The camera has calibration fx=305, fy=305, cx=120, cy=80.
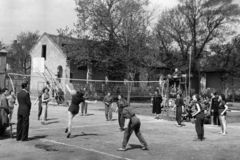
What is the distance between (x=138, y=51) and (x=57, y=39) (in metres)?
16.3

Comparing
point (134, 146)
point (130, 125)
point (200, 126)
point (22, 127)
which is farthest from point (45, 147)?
point (200, 126)

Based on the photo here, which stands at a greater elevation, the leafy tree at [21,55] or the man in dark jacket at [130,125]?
the leafy tree at [21,55]

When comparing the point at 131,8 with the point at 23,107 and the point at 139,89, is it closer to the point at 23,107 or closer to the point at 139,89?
the point at 139,89

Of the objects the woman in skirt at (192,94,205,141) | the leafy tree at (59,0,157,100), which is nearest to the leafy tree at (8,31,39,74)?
the leafy tree at (59,0,157,100)

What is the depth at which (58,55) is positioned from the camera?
40219 mm

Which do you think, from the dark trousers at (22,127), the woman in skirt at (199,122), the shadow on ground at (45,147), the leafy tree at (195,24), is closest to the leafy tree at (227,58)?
the leafy tree at (195,24)

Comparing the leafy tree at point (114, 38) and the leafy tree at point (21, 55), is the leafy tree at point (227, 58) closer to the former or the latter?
the leafy tree at point (114, 38)

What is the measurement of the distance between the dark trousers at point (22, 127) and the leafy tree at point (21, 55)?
53.6 metres

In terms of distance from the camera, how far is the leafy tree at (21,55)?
61.9 metres

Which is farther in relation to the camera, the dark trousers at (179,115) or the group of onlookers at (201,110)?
the dark trousers at (179,115)

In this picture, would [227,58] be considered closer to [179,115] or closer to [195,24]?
[195,24]

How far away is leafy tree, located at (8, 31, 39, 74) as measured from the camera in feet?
203

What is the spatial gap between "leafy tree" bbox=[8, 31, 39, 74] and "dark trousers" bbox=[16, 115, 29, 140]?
176 feet

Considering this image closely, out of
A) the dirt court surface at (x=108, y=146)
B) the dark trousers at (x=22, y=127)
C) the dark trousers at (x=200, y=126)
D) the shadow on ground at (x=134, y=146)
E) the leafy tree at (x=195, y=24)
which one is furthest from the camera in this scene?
the leafy tree at (x=195, y=24)
